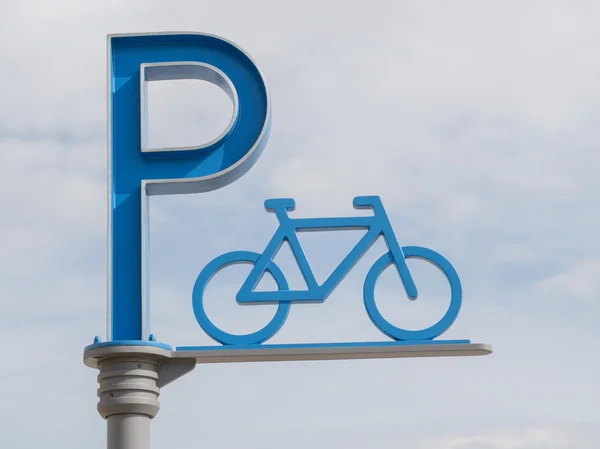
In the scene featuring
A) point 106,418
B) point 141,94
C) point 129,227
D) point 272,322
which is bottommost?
point 106,418

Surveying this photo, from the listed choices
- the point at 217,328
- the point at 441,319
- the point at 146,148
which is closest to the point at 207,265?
the point at 217,328

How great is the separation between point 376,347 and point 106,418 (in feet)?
8.04

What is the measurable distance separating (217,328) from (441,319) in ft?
6.56

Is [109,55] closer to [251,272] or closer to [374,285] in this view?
[251,272]

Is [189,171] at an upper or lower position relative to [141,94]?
lower

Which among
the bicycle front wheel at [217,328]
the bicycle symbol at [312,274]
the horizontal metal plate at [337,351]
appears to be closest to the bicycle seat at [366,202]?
the bicycle symbol at [312,274]

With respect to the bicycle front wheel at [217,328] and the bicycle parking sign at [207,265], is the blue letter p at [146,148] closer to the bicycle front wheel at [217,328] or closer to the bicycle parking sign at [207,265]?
the bicycle parking sign at [207,265]

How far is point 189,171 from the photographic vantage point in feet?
41.6

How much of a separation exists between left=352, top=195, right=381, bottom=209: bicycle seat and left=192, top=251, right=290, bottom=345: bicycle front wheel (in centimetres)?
96

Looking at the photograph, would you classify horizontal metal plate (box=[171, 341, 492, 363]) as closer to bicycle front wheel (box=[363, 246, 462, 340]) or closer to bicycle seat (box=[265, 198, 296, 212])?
bicycle front wheel (box=[363, 246, 462, 340])

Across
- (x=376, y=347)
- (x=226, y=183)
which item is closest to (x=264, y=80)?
(x=226, y=183)

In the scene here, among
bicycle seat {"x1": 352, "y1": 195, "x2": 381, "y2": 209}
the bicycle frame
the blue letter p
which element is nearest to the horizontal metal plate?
the bicycle frame

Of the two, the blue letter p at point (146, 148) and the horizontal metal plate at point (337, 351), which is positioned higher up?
the blue letter p at point (146, 148)

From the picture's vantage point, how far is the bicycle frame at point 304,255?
Answer: 1198 cm
